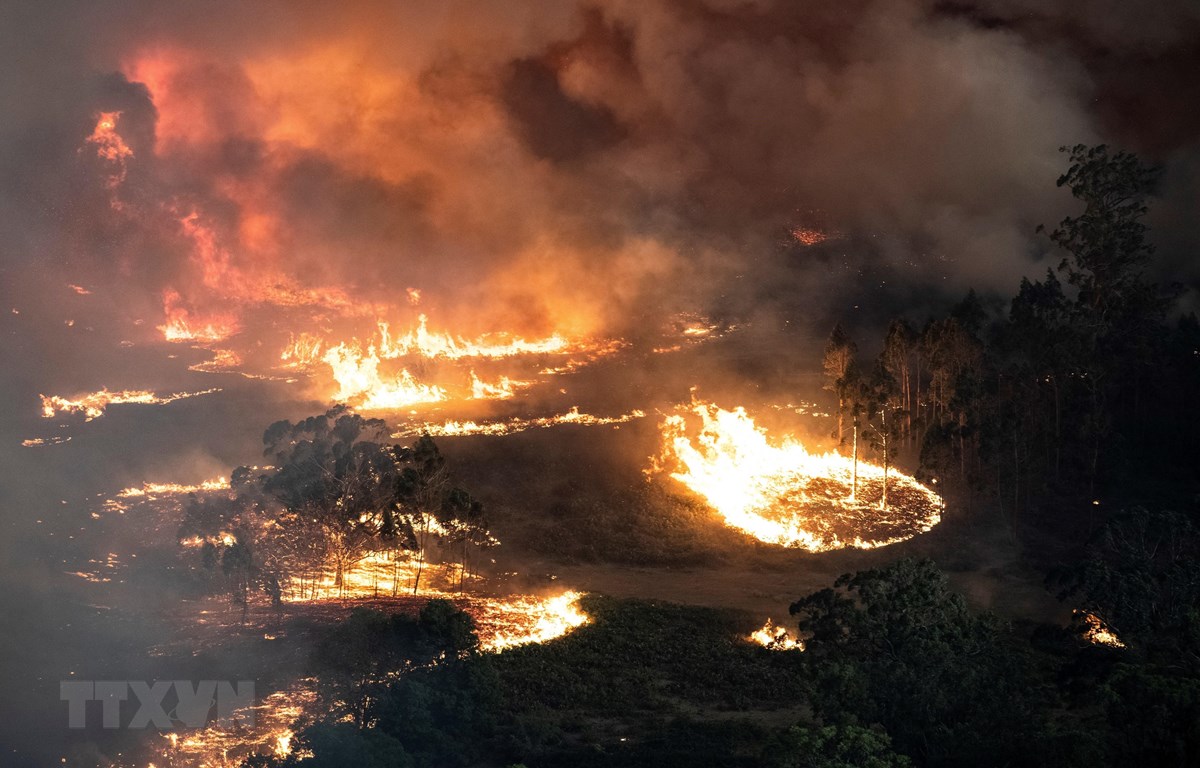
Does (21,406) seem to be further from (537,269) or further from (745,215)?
(745,215)

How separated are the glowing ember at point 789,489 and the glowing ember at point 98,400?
158 feet

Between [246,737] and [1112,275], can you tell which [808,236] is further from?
[246,737]

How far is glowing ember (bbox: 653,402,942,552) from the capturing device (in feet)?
230

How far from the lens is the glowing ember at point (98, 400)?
93062mm

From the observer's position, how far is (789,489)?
250 ft

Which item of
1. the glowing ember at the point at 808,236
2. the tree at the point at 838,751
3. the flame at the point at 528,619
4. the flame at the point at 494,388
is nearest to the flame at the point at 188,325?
the flame at the point at 494,388

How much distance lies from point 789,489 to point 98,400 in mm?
66440

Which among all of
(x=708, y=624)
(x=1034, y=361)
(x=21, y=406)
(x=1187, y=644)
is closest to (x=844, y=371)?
(x=1034, y=361)

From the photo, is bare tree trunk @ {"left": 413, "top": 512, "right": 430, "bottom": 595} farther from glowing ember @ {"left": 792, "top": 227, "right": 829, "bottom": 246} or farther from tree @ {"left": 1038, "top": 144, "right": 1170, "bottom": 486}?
glowing ember @ {"left": 792, "top": 227, "right": 829, "bottom": 246}

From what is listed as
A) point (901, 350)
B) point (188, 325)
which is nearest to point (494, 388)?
point (901, 350)

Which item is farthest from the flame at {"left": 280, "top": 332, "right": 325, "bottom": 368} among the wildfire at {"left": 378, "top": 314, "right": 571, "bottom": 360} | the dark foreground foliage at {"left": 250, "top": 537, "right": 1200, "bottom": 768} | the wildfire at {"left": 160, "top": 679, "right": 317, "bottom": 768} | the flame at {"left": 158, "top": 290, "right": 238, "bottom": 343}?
the wildfire at {"left": 160, "top": 679, "right": 317, "bottom": 768}

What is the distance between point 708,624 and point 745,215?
92.4 meters

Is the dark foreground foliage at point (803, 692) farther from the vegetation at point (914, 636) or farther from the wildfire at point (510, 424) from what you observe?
the wildfire at point (510, 424)

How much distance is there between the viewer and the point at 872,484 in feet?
254
